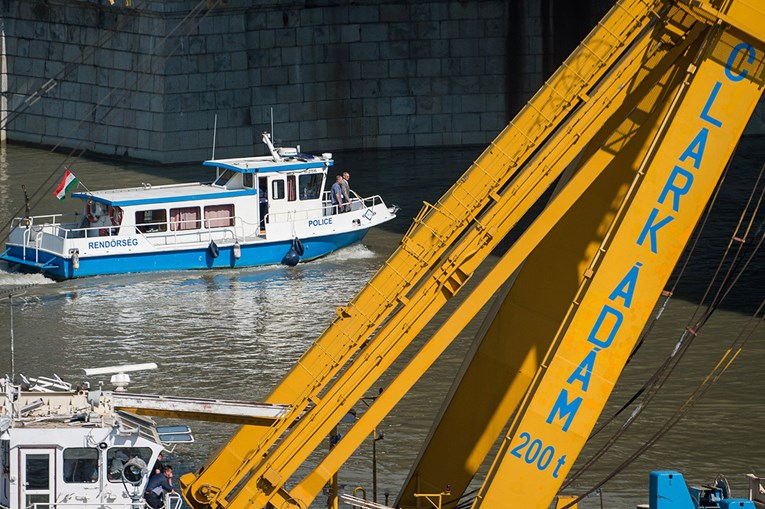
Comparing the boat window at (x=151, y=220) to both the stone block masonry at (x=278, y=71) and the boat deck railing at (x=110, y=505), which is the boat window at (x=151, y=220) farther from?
the boat deck railing at (x=110, y=505)

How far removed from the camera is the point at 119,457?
47.4 ft

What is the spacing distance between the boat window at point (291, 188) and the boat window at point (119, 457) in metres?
22.1

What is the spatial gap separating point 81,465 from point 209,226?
2163 cm

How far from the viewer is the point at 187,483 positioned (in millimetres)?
14312

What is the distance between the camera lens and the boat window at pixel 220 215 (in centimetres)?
3591

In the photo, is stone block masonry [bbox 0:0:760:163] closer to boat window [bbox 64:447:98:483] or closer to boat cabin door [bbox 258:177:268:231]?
boat cabin door [bbox 258:177:268:231]

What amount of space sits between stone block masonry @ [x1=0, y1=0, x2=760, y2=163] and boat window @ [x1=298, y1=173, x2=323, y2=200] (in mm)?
11331

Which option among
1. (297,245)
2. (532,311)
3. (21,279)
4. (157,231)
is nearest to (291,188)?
(297,245)

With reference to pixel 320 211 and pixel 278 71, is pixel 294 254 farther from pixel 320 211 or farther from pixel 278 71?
pixel 278 71

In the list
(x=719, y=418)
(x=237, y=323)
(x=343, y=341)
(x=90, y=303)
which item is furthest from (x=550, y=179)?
(x=90, y=303)

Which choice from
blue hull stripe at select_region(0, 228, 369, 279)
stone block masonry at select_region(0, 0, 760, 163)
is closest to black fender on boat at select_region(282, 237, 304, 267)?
blue hull stripe at select_region(0, 228, 369, 279)

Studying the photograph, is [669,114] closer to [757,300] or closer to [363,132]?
[757,300]

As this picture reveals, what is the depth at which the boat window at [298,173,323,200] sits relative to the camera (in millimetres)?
36594

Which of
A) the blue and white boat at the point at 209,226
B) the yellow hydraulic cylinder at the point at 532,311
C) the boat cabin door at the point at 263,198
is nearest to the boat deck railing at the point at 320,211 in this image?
the blue and white boat at the point at 209,226
